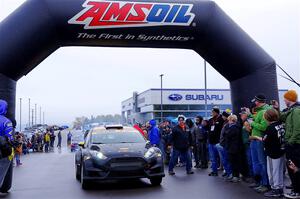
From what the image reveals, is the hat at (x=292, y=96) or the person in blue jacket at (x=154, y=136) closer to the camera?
the hat at (x=292, y=96)

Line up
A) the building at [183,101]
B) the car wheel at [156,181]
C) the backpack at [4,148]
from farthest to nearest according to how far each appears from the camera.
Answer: the building at [183,101] → the car wheel at [156,181] → the backpack at [4,148]

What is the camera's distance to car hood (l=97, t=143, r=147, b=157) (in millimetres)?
9078

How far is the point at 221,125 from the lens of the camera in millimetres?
11234

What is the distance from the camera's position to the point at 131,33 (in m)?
11.2

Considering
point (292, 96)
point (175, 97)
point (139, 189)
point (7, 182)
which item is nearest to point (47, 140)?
point (7, 182)

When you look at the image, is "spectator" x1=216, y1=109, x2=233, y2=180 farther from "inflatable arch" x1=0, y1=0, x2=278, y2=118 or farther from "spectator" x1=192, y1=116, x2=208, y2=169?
"spectator" x1=192, y1=116, x2=208, y2=169

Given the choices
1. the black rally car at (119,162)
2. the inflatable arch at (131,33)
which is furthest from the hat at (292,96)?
the black rally car at (119,162)

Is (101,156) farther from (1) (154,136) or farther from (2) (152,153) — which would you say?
(1) (154,136)

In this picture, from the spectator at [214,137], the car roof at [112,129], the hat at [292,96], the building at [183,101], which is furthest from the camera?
the building at [183,101]

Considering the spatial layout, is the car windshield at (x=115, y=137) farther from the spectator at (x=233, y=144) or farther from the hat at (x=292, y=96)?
the hat at (x=292, y=96)

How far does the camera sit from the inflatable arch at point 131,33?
33.5ft

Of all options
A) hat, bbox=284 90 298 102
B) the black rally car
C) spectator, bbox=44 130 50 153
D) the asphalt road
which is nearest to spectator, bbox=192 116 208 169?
the asphalt road

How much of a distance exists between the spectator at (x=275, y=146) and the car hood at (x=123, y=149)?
2972mm

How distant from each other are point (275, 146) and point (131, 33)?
539cm
